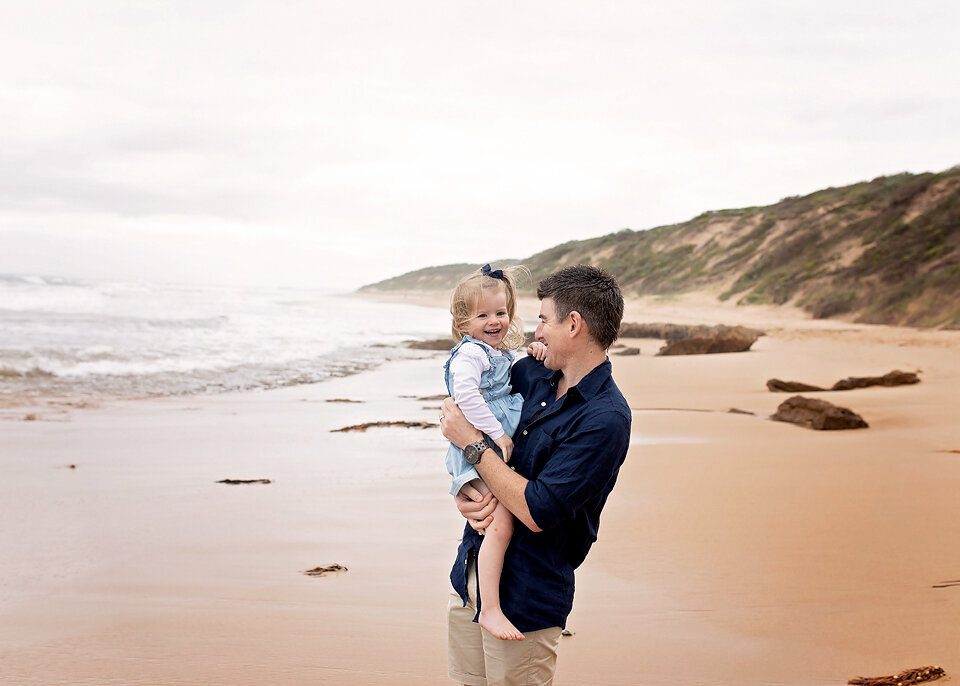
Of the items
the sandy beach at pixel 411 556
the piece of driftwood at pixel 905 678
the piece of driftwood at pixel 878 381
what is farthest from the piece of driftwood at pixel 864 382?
the piece of driftwood at pixel 905 678

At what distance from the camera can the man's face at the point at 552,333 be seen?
222 centimetres

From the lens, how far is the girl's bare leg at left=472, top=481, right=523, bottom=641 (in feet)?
7.25

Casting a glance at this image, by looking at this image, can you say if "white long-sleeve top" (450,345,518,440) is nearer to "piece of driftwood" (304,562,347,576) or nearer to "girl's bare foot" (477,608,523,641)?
"girl's bare foot" (477,608,523,641)

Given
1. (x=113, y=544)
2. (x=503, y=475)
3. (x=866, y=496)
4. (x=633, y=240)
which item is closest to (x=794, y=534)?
(x=866, y=496)

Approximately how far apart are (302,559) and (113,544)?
1.20 metres

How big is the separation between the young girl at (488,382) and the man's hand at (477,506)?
15mm

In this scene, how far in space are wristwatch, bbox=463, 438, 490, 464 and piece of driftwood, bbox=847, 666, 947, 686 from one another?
190cm

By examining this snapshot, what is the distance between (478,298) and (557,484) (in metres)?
0.81

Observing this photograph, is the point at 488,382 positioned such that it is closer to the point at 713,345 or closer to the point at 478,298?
the point at 478,298

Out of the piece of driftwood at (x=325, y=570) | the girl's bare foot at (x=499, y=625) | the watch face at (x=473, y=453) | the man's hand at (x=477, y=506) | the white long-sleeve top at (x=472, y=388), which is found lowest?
the piece of driftwood at (x=325, y=570)

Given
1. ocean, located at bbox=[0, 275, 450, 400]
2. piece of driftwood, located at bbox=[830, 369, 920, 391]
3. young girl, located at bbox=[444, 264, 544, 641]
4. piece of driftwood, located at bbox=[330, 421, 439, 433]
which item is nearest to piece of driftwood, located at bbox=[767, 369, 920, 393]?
piece of driftwood, located at bbox=[830, 369, 920, 391]

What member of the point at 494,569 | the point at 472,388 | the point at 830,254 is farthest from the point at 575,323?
the point at 830,254

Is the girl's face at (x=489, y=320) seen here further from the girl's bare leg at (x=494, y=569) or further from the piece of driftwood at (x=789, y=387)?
the piece of driftwood at (x=789, y=387)


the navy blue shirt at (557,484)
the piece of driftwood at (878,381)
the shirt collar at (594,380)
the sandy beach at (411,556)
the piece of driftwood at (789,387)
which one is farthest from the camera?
the piece of driftwood at (789,387)
